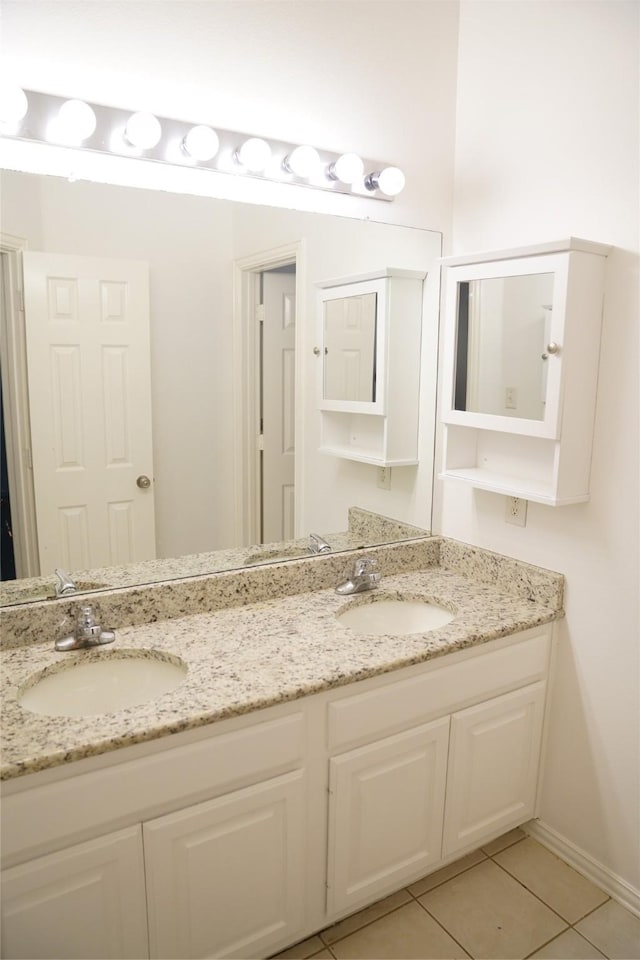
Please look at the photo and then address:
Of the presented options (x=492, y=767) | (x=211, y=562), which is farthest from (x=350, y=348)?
(x=492, y=767)

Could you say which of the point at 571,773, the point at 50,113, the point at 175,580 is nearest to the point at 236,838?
the point at 175,580

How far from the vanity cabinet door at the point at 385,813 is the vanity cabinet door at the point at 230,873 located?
107 mm

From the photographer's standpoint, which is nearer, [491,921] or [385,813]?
[385,813]

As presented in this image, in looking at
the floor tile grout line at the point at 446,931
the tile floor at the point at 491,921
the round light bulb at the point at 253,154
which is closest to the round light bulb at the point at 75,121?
the round light bulb at the point at 253,154

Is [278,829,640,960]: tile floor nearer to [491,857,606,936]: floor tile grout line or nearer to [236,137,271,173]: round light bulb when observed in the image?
[491,857,606,936]: floor tile grout line

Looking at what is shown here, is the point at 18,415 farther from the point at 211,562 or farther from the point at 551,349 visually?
the point at 551,349

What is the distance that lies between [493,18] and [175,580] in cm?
188

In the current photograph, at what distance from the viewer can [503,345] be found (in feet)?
6.13

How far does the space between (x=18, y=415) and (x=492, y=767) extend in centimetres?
157

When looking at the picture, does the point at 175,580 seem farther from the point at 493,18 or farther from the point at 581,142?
the point at 493,18

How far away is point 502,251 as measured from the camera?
177 cm

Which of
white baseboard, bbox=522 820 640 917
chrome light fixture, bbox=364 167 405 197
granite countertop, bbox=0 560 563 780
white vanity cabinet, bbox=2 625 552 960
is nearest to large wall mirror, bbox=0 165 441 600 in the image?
chrome light fixture, bbox=364 167 405 197

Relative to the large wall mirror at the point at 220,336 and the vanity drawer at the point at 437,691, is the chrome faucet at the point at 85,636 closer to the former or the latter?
the large wall mirror at the point at 220,336

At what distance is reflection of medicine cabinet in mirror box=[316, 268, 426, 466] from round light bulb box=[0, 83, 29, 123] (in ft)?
2.84
